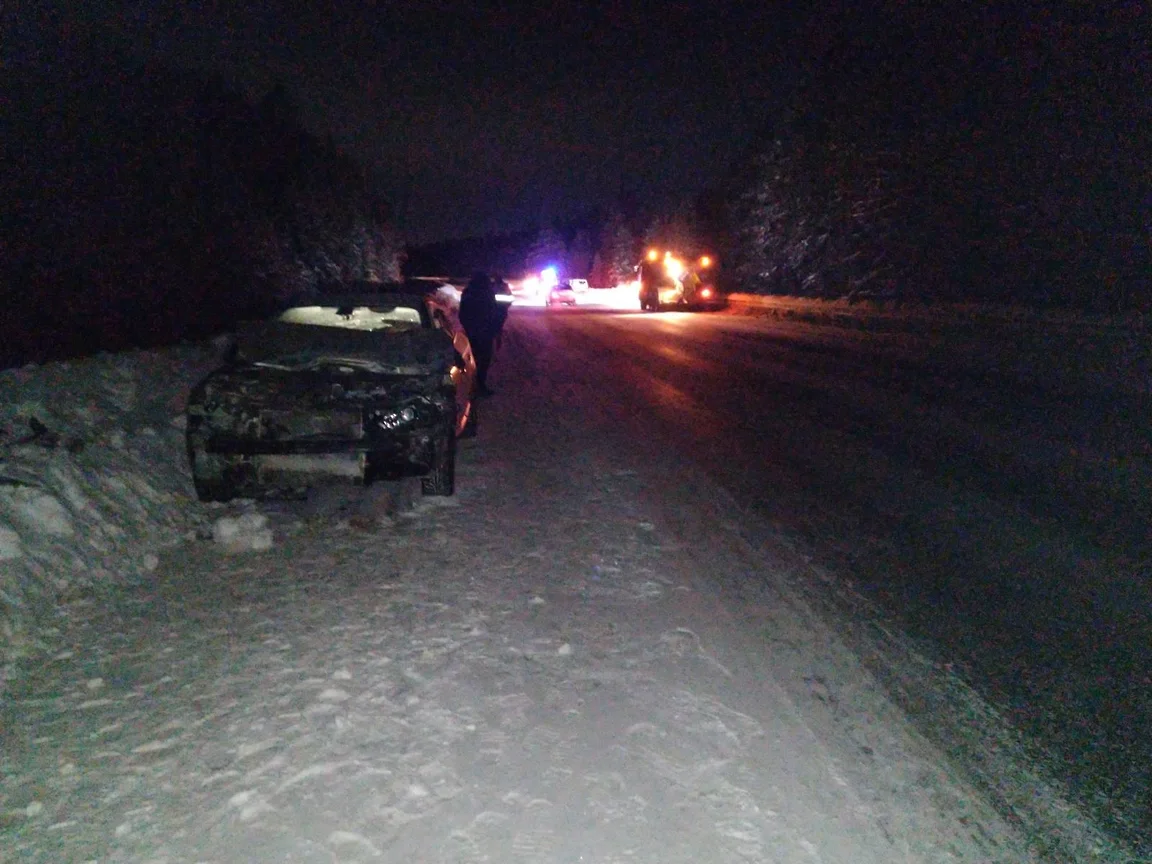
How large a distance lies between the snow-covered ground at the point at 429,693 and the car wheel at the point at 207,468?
294mm

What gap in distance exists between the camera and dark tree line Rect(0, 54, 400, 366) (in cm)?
1077

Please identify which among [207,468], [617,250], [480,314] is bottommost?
[207,468]

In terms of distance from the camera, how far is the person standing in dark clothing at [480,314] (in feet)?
A: 42.9

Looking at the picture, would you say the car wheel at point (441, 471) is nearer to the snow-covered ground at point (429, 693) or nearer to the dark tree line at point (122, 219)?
the snow-covered ground at point (429, 693)

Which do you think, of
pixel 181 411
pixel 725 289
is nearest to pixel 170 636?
pixel 181 411

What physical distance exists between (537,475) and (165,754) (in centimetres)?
487

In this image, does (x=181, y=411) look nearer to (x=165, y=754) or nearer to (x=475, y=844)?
(x=165, y=754)

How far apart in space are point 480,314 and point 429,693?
9.48 metres

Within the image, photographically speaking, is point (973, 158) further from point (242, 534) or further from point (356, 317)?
point (242, 534)

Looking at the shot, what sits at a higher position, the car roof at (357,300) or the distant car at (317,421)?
the car roof at (357,300)

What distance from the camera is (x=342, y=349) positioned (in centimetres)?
742

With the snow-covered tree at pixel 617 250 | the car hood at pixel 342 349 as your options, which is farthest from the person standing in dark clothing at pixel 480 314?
the snow-covered tree at pixel 617 250

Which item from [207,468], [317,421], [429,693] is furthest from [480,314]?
[429,693]

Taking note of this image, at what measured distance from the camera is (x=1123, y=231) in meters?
22.1
